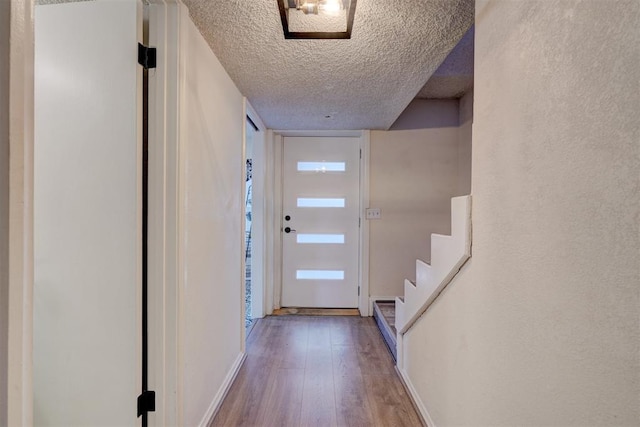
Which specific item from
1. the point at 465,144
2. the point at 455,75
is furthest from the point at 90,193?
the point at 465,144

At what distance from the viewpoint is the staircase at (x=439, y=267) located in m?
1.21

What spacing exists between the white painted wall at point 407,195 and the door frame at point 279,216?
73mm

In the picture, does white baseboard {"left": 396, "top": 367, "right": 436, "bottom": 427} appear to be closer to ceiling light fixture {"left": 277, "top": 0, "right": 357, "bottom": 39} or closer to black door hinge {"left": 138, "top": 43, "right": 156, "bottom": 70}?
ceiling light fixture {"left": 277, "top": 0, "right": 357, "bottom": 39}

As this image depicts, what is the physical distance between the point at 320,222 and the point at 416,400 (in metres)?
2.00

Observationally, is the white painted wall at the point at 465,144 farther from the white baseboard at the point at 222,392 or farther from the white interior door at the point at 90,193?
the white interior door at the point at 90,193

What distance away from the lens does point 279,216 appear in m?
3.41

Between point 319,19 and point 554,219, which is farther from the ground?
point 319,19

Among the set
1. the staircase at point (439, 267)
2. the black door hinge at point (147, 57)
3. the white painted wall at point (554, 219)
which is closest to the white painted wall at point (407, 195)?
the staircase at point (439, 267)

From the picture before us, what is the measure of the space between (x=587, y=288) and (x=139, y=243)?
1.39m

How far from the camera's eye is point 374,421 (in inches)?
65.2

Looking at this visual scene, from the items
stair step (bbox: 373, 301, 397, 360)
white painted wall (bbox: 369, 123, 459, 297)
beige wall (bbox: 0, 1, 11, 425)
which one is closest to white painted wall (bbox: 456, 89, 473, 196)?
white painted wall (bbox: 369, 123, 459, 297)

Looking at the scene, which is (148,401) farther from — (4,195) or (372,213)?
(372,213)

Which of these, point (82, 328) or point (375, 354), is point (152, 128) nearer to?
point (82, 328)

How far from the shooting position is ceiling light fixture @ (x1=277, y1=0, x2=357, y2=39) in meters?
1.30
